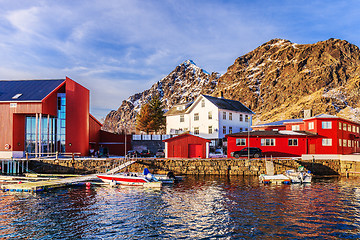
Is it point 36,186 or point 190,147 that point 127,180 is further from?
point 190,147

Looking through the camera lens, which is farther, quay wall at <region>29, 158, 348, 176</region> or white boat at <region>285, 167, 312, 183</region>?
quay wall at <region>29, 158, 348, 176</region>

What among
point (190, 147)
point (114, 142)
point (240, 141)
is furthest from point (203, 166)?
point (114, 142)

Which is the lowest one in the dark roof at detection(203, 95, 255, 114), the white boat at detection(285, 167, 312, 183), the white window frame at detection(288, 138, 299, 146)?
the white boat at detection(285, 167, 312, 183)

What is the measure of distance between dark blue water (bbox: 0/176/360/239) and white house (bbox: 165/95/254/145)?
35760 mm

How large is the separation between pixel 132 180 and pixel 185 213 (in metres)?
15.3

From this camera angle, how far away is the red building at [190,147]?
167ft

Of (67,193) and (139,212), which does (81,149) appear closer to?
(67,193)

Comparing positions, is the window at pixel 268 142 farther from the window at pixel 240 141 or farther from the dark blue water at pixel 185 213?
the dark blue water at pixel 185 213

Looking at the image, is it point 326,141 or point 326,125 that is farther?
point 326,125

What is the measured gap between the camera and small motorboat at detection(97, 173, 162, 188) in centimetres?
3543

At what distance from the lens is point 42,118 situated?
54469 millimetres

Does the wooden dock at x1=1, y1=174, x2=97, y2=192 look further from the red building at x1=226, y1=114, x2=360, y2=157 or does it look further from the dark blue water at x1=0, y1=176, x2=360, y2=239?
the red building at x1=226, y1=114, x2=360, y2=157

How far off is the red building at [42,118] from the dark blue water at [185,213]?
22.8 m

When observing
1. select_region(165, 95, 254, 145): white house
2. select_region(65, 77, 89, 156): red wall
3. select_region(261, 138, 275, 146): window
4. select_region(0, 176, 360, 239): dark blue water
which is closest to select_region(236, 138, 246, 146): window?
select_region(261, 138, 275, 146): window
